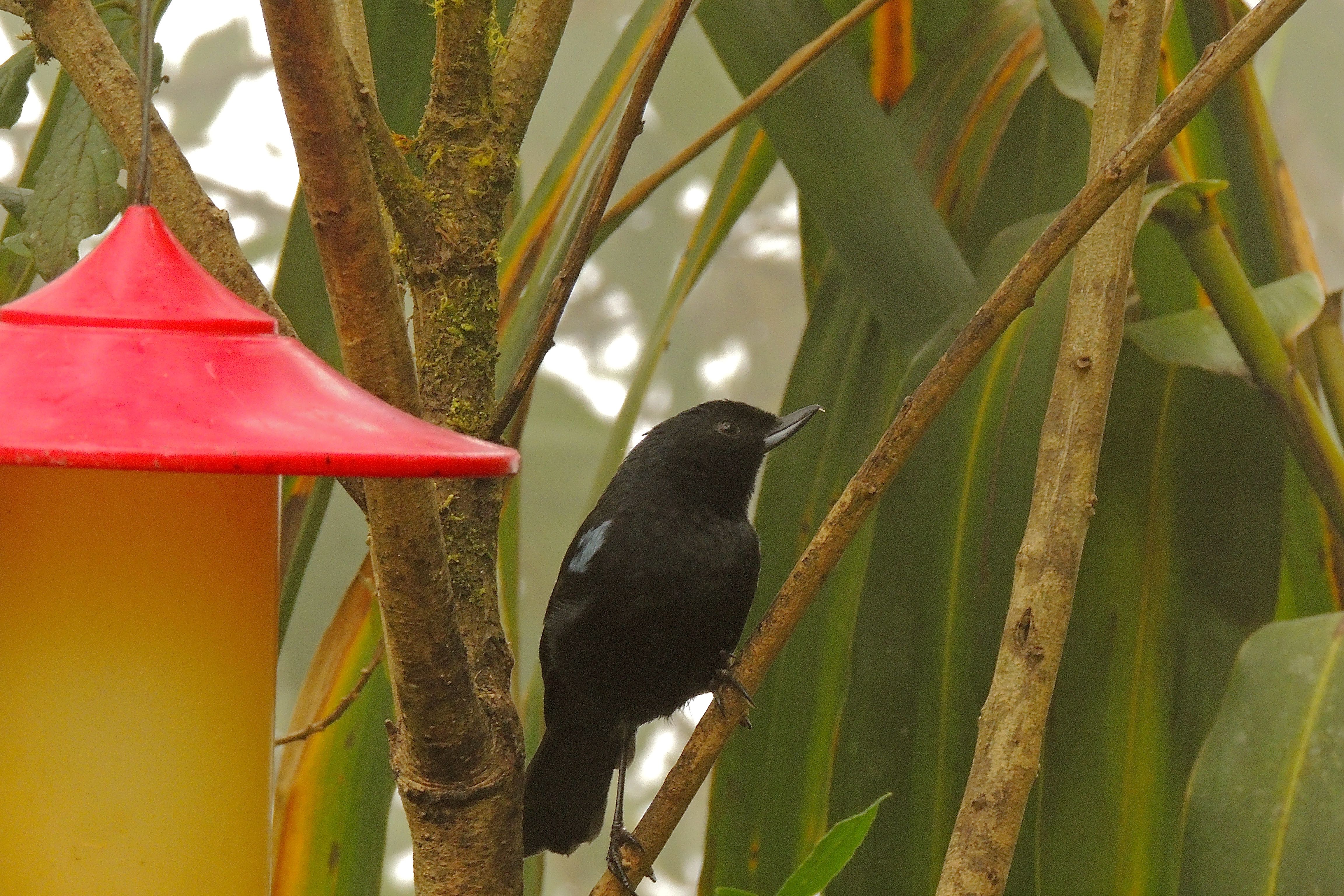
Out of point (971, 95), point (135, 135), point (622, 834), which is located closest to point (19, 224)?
point (135, 135)

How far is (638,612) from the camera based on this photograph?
1.84m

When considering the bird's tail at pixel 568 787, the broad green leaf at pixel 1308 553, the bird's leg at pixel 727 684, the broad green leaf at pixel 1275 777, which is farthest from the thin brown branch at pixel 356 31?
the broad green leaf at pixel 1308 553

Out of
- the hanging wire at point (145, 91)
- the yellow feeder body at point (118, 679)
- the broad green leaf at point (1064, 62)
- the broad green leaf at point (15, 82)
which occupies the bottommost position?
the yellow feeder body at point (118, 679)

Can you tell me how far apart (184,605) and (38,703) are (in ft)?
0.33

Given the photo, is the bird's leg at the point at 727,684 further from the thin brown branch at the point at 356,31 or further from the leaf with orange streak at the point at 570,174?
the thin brown branch at the point at 356,31

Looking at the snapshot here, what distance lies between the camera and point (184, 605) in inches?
31.1

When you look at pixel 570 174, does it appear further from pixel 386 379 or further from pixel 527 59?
pixel 386 379

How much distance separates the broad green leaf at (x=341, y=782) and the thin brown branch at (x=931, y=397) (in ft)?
1.32

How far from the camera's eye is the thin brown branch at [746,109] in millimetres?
1393

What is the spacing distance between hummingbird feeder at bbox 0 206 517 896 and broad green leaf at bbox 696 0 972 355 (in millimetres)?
954

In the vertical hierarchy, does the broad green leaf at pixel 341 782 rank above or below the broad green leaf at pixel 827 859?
below

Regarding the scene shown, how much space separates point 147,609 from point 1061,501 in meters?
0.72

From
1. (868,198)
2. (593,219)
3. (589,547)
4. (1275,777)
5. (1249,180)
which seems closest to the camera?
(593,219)

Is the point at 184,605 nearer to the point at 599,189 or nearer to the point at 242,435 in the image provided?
the point at 242,435
